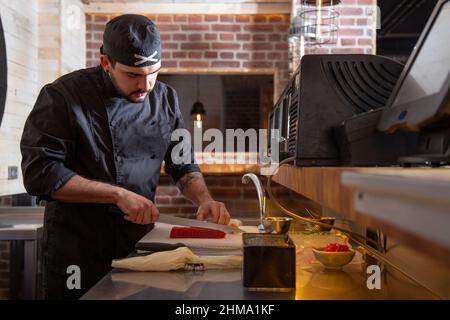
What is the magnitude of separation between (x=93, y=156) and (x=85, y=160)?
44 mm

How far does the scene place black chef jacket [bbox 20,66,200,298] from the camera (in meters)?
2.06

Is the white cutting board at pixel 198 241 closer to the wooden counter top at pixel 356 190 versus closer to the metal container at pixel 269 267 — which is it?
the wooden counter top at pixel 356 190

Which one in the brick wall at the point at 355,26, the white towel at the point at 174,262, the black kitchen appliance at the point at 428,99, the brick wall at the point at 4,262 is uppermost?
the brick wall at the point at 355,26

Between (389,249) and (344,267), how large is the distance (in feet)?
Result: 0.56

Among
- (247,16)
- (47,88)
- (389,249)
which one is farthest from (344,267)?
(247,16)

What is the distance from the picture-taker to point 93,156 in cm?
215

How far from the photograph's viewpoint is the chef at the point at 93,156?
6.66 ft

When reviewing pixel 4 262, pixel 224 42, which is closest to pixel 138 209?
pixel 4 262

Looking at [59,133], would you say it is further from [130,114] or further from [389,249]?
[389,249]

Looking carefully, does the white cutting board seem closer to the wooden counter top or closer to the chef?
the chef

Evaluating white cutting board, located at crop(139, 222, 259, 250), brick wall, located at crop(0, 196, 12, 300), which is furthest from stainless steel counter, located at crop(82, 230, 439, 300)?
brick wall, located at crop(0, 196, 12, 300)

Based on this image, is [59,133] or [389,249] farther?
[59,133]

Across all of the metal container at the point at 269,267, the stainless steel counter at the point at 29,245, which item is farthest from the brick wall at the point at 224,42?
the metal container at the point at 269,267

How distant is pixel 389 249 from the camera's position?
1.75m
